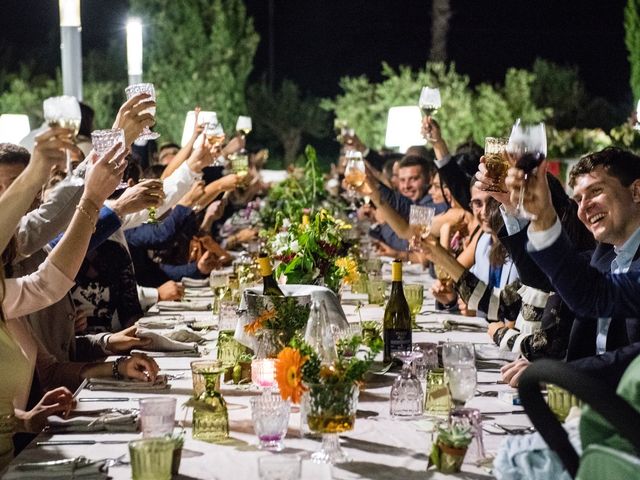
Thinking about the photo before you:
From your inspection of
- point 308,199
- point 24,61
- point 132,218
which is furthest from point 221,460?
point 24,61

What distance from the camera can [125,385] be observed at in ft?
9.13

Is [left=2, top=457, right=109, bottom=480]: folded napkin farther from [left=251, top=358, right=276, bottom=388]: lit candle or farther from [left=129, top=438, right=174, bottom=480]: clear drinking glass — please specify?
[left=251, top=358, right=276, bottom=388]: lit candle

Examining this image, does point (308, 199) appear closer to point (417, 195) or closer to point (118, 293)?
point (417, 195)

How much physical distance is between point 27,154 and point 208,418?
1.41m

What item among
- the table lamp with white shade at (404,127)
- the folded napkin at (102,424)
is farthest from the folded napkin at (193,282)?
the table lamp with white shade at (404,127)

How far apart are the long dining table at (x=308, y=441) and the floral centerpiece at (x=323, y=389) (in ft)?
0.20

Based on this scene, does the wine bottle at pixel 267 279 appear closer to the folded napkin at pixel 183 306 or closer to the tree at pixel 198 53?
the folded napkin at pixel 183 306

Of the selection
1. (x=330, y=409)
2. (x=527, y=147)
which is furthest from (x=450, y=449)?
(x=527, y=147)

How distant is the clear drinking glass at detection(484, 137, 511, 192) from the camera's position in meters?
2.68

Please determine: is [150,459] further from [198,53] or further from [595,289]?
[198,53]

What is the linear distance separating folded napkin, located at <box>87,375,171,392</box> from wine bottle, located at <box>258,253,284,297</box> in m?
0.40

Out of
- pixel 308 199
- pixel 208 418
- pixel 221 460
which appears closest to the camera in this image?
pixel 221 460

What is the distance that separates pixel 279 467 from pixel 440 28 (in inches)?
897

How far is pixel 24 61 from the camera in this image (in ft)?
78.7
